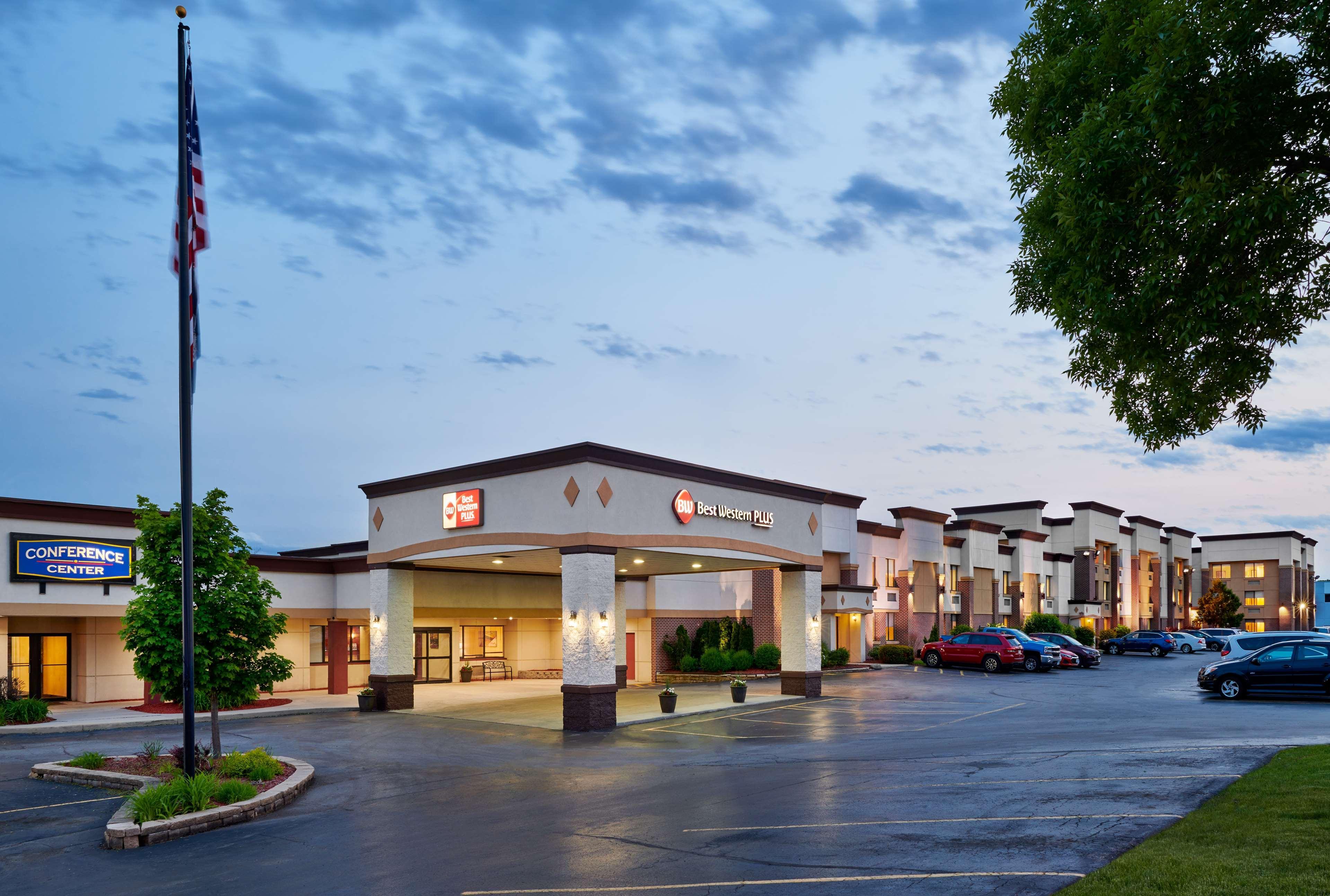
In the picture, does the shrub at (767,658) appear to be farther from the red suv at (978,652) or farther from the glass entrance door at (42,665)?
the glass entrance door at (42,665)

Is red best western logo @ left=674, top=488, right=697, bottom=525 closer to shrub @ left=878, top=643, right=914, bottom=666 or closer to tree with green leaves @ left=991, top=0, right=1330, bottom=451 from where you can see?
tree with green leaves @ left=991, top=0, right=1330, bottom=451

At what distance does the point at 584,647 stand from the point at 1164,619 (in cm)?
8291

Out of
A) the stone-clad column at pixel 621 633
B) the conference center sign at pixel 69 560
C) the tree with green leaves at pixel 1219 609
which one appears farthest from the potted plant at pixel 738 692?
the tree with green leaves at pixel 1219 609

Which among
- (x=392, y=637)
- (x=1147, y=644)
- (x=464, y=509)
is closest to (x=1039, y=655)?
(x=1147, y=644)

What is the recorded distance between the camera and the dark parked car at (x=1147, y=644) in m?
62.8

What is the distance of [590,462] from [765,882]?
17.5 meters

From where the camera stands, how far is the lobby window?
148ft

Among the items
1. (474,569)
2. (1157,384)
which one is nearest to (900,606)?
(474,569)

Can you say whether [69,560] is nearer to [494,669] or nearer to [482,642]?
[482,642]

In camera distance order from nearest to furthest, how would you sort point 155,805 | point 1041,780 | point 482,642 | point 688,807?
point 155,805 → point 688,807 → point 1041,780 → point 482,642

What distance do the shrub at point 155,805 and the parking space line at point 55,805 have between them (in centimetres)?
246

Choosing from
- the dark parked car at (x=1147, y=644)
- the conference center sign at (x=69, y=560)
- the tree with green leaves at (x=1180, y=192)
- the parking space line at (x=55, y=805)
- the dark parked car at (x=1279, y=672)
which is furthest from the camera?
the dark parked car at (x=1147, y=644)

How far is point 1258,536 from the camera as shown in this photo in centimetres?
10212

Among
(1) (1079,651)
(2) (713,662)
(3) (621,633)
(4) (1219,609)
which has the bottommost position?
(4) (1219,609)
